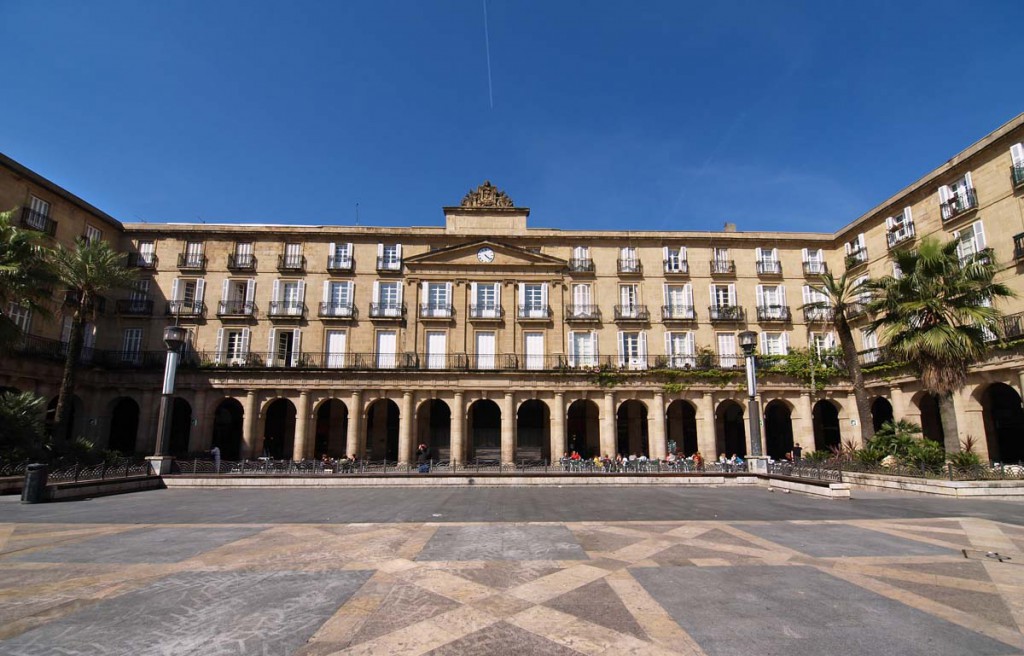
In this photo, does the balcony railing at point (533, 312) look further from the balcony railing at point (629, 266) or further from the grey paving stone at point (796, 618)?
the grey paving stone at point (796, 618)

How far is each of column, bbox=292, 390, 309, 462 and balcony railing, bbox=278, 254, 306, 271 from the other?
874 centimetres

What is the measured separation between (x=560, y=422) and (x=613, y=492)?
12.8 metres

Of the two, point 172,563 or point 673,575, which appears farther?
point 172,563

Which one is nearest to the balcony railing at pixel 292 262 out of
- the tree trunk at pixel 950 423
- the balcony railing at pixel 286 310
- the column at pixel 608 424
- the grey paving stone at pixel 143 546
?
the balcony railing at pixel 286 310

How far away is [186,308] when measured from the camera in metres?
33.7

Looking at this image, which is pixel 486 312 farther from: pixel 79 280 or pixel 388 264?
pixel 79 280

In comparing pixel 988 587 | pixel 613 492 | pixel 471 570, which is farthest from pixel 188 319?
pixel 988 587

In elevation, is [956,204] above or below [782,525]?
above

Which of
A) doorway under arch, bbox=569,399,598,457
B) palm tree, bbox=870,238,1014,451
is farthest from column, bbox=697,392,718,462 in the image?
palm tree, bbox=870,238,1014,451

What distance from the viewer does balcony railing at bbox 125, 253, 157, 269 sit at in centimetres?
3406

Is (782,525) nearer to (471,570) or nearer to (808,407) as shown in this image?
(471,570)

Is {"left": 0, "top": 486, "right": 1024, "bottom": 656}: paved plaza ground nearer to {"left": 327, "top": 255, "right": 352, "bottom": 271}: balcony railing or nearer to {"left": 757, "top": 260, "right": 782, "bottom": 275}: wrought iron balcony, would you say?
{"left": 327, "top": 255, "right": 352, "bottom": 271}: balcony railing

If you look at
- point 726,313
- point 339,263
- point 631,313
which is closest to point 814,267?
point 726,313

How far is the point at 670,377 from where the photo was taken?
32.4m
